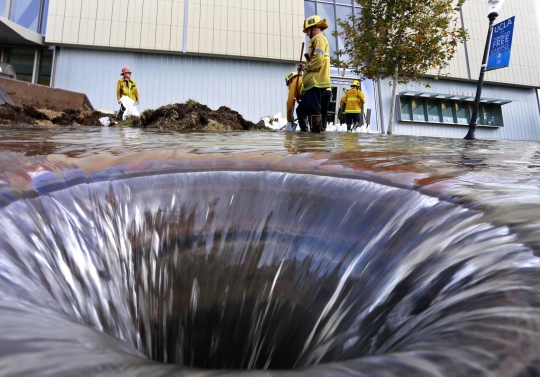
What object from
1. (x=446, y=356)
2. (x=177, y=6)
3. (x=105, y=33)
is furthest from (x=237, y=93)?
(x=446, y=356)

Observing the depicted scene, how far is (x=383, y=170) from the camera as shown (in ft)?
5.13

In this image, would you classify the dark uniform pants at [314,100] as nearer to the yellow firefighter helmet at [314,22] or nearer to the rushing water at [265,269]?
the yellow firefighter helmet at [314,22]

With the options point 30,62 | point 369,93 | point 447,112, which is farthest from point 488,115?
point 30,62

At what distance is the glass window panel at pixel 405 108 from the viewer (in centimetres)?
1853

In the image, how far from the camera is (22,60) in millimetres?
16422

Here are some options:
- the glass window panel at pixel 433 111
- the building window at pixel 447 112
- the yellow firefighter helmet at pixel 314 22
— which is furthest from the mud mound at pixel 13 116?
the building window at pixel 447 112

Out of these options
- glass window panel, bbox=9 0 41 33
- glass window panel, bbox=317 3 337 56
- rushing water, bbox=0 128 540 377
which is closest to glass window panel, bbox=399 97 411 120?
glass window panel, bbox=317 3 337 56

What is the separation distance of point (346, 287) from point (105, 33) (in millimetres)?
17280

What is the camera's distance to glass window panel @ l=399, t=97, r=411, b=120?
60.8 feet

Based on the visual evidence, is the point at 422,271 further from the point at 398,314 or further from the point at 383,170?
the point at 383,170

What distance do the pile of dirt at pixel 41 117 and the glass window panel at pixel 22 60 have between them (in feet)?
29.9

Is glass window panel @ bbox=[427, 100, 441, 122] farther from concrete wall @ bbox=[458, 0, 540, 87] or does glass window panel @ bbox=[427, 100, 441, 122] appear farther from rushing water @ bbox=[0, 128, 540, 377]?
rushing water @ bbox=[0, 128, 540, 377]

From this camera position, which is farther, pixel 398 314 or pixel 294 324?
pixel 294 324

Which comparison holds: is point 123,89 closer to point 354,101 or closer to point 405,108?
point 354,101
